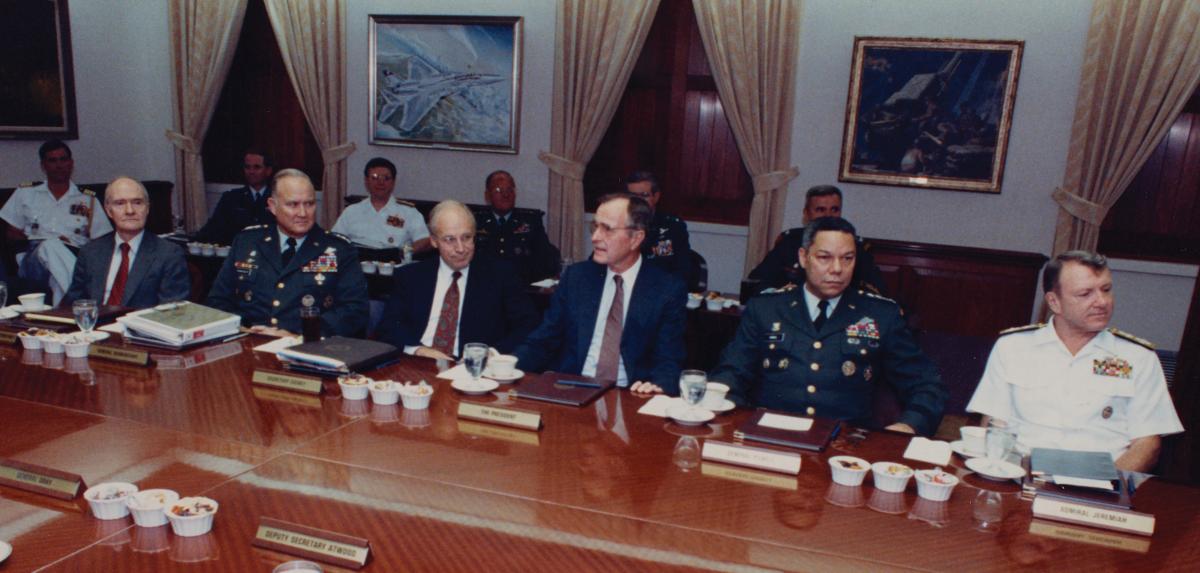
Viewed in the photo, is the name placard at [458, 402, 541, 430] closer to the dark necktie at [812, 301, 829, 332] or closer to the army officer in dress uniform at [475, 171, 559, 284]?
the dark necktie at [812, 301, 829, 332]

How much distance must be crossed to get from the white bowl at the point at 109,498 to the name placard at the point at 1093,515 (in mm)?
1704

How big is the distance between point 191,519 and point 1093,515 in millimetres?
1649

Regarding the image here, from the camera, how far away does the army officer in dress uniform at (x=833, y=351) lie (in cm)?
268

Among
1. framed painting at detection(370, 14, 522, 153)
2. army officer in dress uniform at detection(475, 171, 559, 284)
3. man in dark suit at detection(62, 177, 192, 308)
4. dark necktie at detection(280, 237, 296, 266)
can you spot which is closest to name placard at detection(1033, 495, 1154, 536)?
dark necktie at detection(280, 237, 296, 266)

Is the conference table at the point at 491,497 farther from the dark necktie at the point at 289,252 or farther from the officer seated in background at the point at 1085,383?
the dark necktie at the point at 289,252

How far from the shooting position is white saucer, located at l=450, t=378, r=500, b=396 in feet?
7.42

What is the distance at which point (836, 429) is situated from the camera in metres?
2.08

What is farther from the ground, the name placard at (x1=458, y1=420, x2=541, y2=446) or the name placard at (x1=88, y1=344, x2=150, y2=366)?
the name placard at (x1=88, y1=344, x2=150, y2=366)

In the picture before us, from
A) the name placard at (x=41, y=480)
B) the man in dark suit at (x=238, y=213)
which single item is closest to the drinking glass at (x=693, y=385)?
the name placard at (x=41, y=480)

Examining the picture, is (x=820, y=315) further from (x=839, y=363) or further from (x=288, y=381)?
(x=288, y=381)

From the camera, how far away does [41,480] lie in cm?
160

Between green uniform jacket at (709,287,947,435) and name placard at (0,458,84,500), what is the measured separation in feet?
5.80

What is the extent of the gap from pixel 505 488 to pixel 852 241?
1.52m

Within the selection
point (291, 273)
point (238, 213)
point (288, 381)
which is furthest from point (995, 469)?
point (238, 213)
